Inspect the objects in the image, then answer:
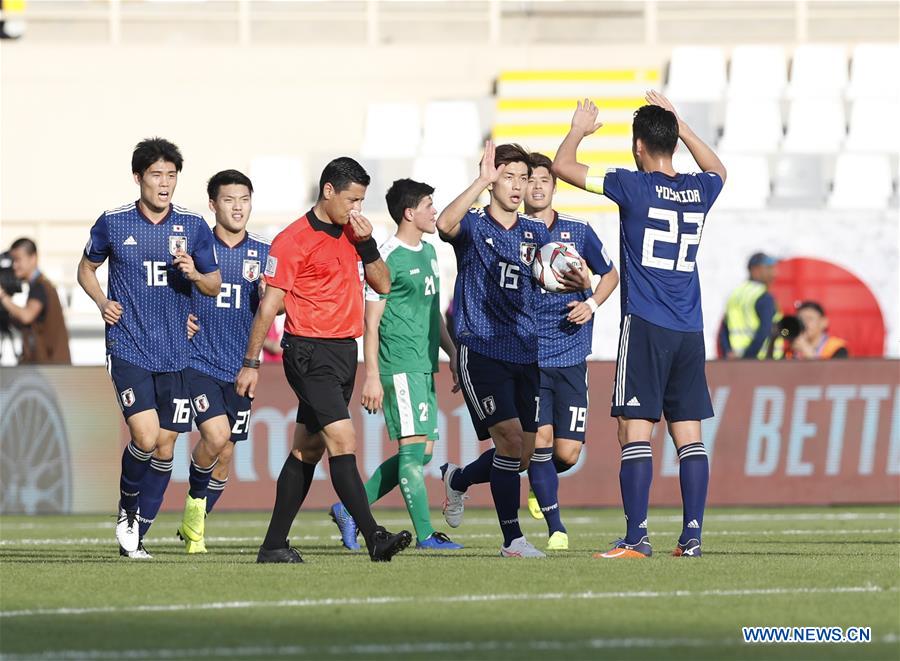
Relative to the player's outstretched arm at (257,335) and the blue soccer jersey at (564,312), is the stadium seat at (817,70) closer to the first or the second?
the blue soccer jersey at (564,312)

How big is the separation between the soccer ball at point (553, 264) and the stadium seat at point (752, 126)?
46.8 ft

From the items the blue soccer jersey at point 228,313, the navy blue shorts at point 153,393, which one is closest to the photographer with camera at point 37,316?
the blue soccer jersey at point 228,313

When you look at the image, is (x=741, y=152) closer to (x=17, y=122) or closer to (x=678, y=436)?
(x=17, y=122)

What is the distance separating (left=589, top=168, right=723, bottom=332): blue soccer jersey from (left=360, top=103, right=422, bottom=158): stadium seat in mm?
14411

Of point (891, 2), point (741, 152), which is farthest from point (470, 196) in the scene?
point (891, 2)

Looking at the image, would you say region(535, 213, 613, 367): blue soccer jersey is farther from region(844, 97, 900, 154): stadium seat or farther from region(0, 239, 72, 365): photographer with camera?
region(844, 97, 900, 154): stadium seat

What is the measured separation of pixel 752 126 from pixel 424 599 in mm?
17829

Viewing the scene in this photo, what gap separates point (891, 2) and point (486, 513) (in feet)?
49.2

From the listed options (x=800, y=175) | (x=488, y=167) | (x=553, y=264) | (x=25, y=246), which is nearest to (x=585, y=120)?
(x=488, y=167)

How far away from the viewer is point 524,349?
980 cm

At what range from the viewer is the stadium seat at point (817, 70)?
81.1 ft

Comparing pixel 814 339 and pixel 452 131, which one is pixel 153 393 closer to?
pixel 814 339

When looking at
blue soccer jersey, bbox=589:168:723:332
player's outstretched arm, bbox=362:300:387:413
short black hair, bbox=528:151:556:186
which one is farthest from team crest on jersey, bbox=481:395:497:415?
short black hair, bbox=528:151:556:186

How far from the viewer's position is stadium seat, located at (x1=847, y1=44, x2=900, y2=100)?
80.5ft
